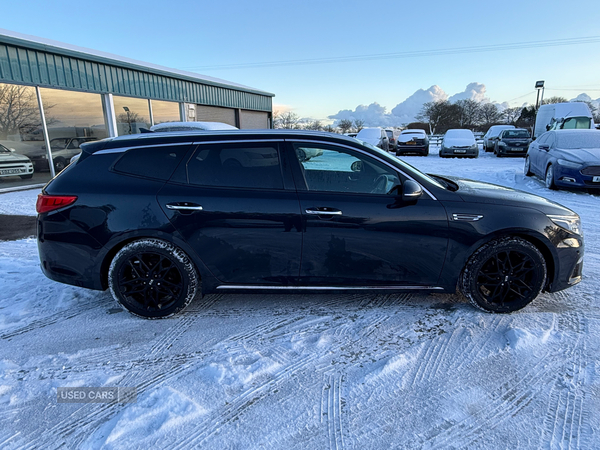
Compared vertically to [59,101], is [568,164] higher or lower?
lower

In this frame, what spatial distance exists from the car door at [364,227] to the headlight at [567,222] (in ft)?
3.26

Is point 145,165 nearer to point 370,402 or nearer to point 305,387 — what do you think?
point 305,387

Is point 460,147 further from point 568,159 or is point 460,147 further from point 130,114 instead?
point 130,114

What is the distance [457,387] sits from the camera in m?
2.35

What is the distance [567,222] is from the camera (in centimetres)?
321

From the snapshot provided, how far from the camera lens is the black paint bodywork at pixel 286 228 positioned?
3.04 m

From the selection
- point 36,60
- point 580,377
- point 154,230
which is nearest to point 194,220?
point 154,230

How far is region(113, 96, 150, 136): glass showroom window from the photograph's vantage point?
14.2 m

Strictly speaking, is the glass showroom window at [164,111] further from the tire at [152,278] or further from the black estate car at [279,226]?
the tire at [152,278]

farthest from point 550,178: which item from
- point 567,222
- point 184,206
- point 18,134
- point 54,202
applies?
point 18,134

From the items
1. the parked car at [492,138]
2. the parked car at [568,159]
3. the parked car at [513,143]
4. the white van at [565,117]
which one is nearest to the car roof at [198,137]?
the parked car at [568,159]

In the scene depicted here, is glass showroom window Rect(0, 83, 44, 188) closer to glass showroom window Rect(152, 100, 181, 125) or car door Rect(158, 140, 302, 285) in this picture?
glass showroom window Rect(152, 100, 181, 125)

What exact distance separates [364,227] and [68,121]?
12.8 meters

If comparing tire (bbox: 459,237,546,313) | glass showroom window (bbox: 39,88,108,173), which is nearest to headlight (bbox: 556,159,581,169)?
tire (bbox: 459,237,546,313)
